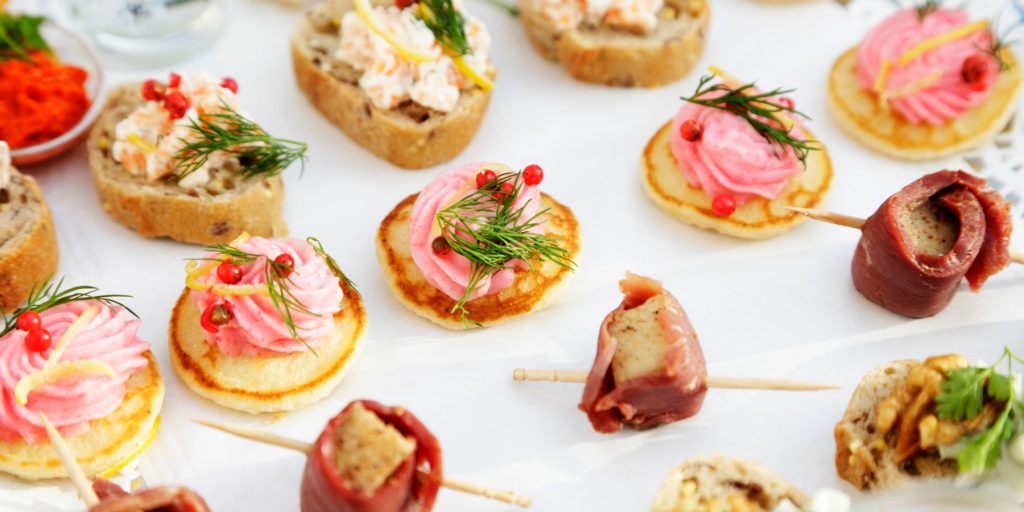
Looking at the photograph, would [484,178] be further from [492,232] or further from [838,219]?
[838,219]

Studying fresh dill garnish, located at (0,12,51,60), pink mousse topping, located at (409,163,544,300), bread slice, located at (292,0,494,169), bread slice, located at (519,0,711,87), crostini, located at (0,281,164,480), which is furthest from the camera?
bread slice, located at (519,0,711,87)

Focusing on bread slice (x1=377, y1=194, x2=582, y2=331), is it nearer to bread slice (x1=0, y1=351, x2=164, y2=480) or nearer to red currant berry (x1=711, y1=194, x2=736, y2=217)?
red currant berry (x1=711, y1=194, x2=736, y2=217)

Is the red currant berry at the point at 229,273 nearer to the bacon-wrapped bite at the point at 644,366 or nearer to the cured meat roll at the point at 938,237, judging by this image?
the bacon-wrapped bite at the point at 644,366

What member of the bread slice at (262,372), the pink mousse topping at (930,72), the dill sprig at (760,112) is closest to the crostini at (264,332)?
the bread slice at (262,372)

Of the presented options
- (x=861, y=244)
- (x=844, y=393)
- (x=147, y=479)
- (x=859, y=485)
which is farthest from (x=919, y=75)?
(x=147, y=479)

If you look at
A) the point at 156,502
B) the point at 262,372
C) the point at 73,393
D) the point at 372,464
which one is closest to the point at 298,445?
the point at 372,464

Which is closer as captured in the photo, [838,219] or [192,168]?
[838,219]

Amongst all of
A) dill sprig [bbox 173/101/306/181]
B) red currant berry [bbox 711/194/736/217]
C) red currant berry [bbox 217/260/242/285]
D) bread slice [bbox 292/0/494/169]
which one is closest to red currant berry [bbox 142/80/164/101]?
dill sprig [bbox 173/101/306/181]
